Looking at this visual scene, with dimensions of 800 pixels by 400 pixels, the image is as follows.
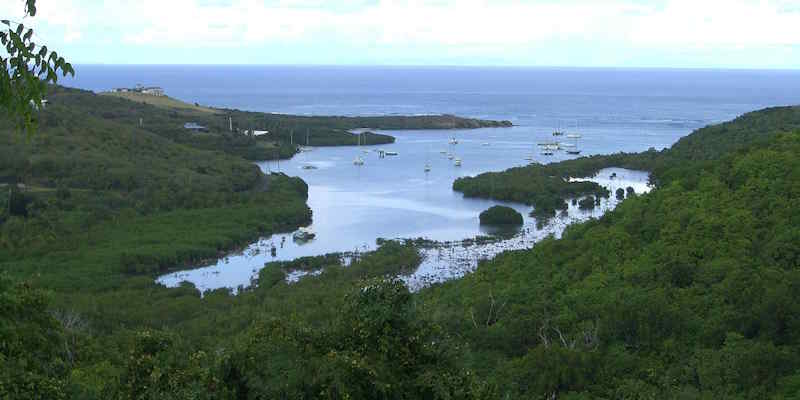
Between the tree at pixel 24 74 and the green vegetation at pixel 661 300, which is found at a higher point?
the tree at pixel 24 74

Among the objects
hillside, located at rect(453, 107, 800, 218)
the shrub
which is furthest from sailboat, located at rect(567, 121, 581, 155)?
the shrub

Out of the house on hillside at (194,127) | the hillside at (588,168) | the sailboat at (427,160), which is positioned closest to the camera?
the hillside at (588,168)

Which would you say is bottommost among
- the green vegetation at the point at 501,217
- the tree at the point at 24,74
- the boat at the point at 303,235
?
the boat at the point at 303,235

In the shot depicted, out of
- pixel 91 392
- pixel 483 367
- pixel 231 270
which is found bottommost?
pixel 231 270

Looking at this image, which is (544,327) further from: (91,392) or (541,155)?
(541,155)

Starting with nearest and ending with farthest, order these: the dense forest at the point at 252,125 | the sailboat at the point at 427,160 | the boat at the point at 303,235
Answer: the boat at the point at 303,235
the sailboat at the point at 427,160
the dense forest at the point at 252,125

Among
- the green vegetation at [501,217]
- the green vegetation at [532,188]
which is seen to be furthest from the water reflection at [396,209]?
the green vegetation at [532,188]

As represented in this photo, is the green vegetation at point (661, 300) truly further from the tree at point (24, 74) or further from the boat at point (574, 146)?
the boat at point (574, 146)

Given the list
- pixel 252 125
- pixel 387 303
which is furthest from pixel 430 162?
pixel 387 303

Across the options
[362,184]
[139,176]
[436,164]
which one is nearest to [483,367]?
[139,176]
